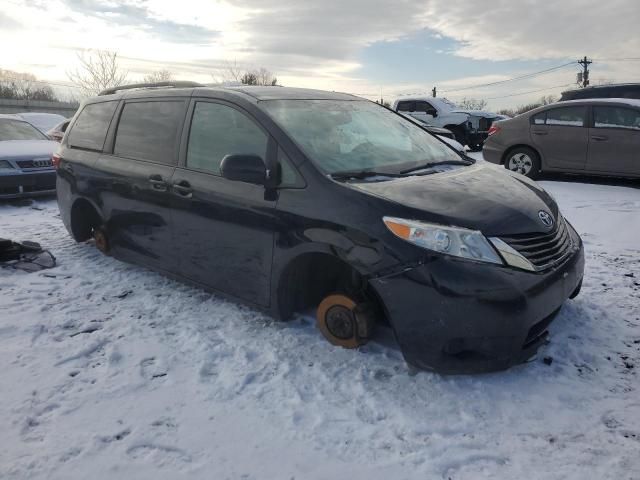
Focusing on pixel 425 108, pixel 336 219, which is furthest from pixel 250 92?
pixel 425 108

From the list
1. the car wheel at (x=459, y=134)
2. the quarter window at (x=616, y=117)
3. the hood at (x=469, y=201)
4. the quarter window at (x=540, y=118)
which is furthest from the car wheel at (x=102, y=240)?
the car wheel at (x=459, y=134)

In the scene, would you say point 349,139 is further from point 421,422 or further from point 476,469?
point 476,469

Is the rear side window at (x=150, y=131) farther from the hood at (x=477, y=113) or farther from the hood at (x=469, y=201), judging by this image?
the hood at (x=477, y=113)

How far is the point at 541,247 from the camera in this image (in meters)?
2.84

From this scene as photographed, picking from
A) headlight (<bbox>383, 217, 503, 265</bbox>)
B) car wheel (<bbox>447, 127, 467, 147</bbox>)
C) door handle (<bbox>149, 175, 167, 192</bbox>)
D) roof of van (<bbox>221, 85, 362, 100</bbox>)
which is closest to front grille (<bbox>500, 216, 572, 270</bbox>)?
headlight (<bbox>383, 217, 503, 265</bbox>)

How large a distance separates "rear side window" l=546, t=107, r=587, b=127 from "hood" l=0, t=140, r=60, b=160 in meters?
8.38

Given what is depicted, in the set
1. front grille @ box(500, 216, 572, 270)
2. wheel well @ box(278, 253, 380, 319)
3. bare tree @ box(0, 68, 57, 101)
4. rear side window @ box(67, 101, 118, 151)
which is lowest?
wheel well @ box(278, 253, 380, 319)

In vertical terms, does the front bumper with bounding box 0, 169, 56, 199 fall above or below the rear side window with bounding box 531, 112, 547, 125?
below

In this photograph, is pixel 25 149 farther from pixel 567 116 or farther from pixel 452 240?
pixel 567 116

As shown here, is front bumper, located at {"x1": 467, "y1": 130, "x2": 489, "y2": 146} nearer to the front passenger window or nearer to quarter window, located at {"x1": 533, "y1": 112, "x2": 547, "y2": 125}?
quarter window, located at {"x1": 533, "y1": 112, "x2": 547, "y2": 125}

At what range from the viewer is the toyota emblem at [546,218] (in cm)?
298

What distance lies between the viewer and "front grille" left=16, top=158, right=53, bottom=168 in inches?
311

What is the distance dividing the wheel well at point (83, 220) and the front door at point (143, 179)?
1.81ft

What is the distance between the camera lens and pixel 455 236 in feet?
8.67
